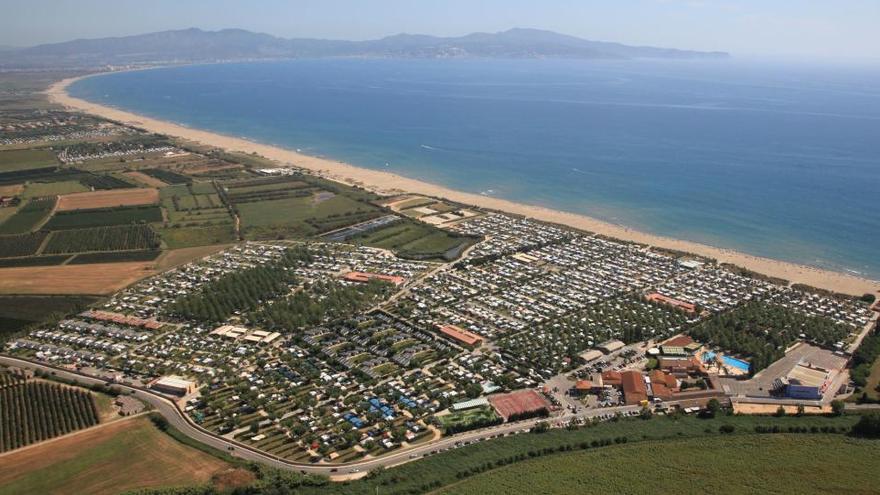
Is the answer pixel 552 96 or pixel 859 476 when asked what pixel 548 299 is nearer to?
pixel 859 476

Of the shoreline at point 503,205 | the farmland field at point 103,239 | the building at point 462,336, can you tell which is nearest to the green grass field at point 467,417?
the building at point 462,336

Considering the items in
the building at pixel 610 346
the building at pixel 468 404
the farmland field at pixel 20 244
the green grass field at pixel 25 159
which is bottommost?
the building at pixel 468 404

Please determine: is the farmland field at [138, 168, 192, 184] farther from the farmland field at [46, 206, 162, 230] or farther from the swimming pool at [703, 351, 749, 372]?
the swimming pool at [703, 351, 749, 372]

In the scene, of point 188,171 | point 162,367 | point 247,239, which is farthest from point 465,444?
point 188,171

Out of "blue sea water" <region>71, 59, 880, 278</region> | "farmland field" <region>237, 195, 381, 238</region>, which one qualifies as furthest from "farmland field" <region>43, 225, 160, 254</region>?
"blue sea water" <region>71, 59, 880, 278</region>

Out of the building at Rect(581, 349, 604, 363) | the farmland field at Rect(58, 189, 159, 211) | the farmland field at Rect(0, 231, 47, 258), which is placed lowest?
the building at Rect(581, 349, 604, 363)

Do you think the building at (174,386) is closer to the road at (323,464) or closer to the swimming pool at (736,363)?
the road at (323,464)
